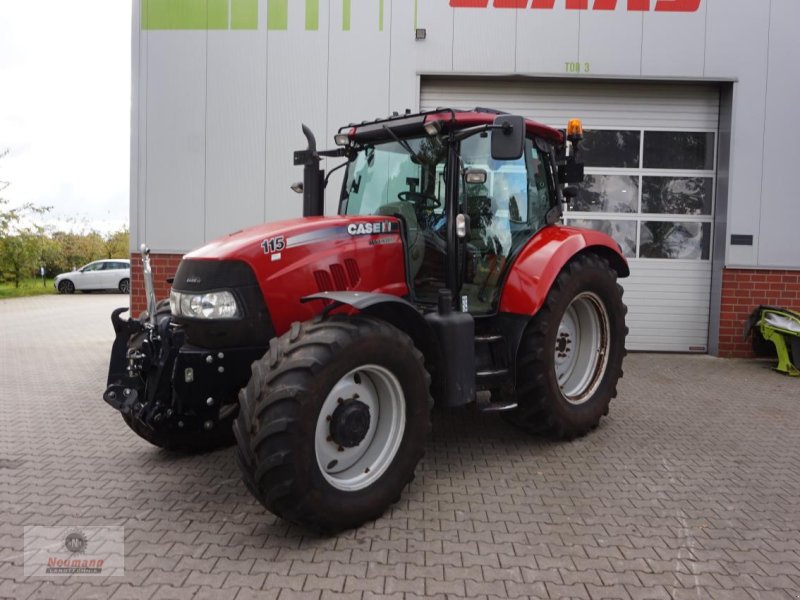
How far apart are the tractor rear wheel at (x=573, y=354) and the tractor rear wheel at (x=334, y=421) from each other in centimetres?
123

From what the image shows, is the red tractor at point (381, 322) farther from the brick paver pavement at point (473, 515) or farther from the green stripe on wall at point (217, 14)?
the green stripe on wall at point (217, 14)

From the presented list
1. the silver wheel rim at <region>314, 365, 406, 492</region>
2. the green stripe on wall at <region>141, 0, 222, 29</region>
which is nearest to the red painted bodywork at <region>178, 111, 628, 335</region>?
the silver wheel rim at <region>314, 365, 406, 492</region>

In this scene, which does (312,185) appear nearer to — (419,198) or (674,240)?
(419,198)

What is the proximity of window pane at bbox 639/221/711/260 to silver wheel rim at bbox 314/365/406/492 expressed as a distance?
6.46 m

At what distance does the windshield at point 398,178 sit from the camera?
13.6ft

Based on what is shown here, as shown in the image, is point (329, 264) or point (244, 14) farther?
point (244, 14)

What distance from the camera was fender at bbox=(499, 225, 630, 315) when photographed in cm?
423

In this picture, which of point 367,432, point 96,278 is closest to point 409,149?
point 367,432

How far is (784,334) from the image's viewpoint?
748 centimetres

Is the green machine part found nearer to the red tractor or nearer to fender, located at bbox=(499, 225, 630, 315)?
the red tractor

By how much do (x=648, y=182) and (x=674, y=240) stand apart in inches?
35.6

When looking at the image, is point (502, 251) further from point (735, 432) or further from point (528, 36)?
point (528, 36)

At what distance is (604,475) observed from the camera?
157 inches

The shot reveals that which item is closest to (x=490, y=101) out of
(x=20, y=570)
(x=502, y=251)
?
(x=502, y=251)
